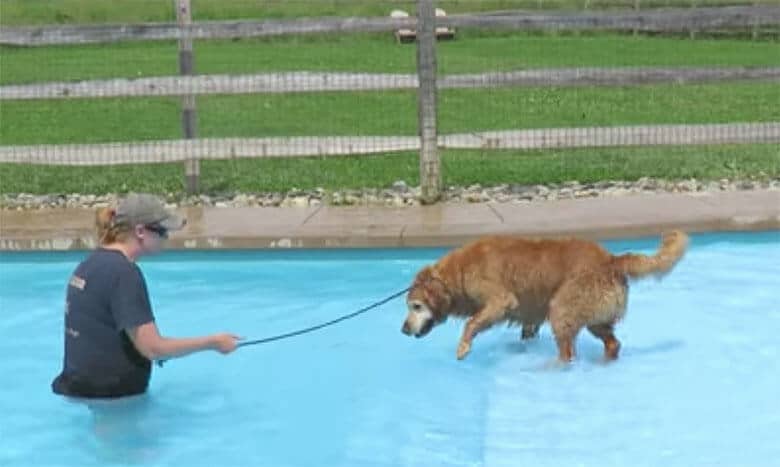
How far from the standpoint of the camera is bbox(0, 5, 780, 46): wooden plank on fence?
10805 mm

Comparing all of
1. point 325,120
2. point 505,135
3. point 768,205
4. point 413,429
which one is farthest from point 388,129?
point 413,429

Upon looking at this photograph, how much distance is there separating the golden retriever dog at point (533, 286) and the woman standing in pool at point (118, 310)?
4.34ft

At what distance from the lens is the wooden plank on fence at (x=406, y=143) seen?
35.0ft

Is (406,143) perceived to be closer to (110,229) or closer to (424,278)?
(424,278)

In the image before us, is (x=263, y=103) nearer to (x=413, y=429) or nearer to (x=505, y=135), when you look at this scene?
(x=505, y=135)

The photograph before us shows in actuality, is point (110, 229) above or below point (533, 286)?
above

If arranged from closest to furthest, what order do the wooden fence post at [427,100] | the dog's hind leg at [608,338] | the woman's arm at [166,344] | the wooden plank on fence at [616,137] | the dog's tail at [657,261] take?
the woman's arm at [166,344] < the dog's tail at [657,261] < the dog's hind leg at [608,338] < the wooden fence post at [427,100] < the wooden plank on fence at [616,137]

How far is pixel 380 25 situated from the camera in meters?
10.8

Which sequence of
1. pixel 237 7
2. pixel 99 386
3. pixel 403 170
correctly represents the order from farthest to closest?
pixel 237 7
pixel 403 170
pixel 99 386

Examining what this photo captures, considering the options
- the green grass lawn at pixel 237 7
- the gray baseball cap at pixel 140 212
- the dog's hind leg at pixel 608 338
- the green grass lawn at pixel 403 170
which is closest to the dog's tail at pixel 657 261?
the dog's hind leg at pixel 608 338

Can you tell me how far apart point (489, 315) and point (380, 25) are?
454 cm

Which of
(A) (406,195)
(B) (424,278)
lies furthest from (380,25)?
(B) (424,278)

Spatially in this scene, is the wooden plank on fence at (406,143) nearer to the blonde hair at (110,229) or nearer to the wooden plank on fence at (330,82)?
the wooden plank on fence at (330,82)

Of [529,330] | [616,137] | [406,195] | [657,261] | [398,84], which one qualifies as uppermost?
[398,84]
